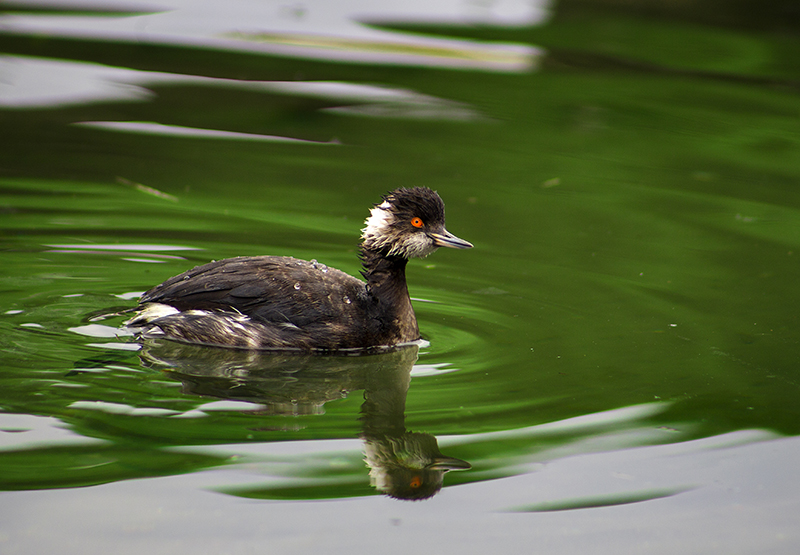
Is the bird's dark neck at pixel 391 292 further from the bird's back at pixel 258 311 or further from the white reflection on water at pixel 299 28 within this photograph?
the white reflection on water at pixel 299 28

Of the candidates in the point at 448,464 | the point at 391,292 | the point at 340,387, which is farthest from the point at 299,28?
the point at 448,464

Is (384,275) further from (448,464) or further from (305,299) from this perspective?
(448,464)

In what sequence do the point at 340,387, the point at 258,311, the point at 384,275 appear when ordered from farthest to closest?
the point at 384,275 < the point at 258,311 < the point at 340,387

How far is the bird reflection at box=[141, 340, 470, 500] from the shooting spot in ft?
17.1

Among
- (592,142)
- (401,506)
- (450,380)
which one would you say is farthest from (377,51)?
(401,506)

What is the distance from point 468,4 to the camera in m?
18.1

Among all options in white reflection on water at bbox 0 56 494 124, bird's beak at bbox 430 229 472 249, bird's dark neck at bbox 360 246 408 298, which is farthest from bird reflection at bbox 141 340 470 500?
white reflection on water at bbox 0 56 494 124

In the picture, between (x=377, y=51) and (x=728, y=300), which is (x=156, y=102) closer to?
(x=377, y=51)

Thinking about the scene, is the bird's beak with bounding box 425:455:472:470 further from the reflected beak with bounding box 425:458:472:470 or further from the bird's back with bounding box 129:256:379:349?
the bird's back with bounding box 129:256:379:349

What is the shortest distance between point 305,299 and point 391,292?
2.04 ft

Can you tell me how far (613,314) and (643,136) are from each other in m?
6.38

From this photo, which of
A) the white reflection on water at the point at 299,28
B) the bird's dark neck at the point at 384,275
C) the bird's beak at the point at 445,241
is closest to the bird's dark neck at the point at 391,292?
the bird's dark neck at the point at 384,275

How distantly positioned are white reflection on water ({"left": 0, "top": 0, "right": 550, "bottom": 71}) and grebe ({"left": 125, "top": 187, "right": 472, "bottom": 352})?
8.77m

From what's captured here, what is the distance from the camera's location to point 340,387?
248 inches
